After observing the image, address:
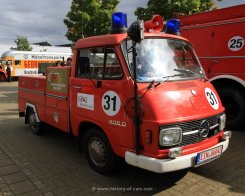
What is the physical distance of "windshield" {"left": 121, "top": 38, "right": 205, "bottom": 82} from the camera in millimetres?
4137

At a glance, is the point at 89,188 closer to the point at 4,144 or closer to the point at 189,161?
the point at 189,161

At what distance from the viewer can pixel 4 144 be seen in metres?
6.56

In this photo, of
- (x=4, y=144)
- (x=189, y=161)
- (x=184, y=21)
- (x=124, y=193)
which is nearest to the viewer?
(x=189, y=161)

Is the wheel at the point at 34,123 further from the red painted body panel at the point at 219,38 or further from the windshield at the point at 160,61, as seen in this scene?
the red painted body panel at the point at 219,38

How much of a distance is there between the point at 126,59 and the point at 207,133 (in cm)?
158

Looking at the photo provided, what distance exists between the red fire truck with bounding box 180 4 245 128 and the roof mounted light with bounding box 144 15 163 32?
9.58 feet

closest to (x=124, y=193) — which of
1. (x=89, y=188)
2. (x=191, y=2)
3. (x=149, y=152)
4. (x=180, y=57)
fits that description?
(x=89, y=188)

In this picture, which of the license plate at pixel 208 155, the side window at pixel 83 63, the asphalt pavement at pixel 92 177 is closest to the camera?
the license plate at pixel 208 155

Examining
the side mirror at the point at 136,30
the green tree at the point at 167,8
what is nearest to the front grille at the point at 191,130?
the side mirror at the point at 136,30

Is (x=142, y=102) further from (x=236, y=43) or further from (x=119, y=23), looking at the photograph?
(x=236, y=43)

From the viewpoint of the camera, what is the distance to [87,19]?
24.7 meters

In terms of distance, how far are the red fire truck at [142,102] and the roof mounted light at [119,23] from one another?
15mm

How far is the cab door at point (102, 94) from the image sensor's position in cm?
408

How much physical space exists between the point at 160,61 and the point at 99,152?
1733mm
